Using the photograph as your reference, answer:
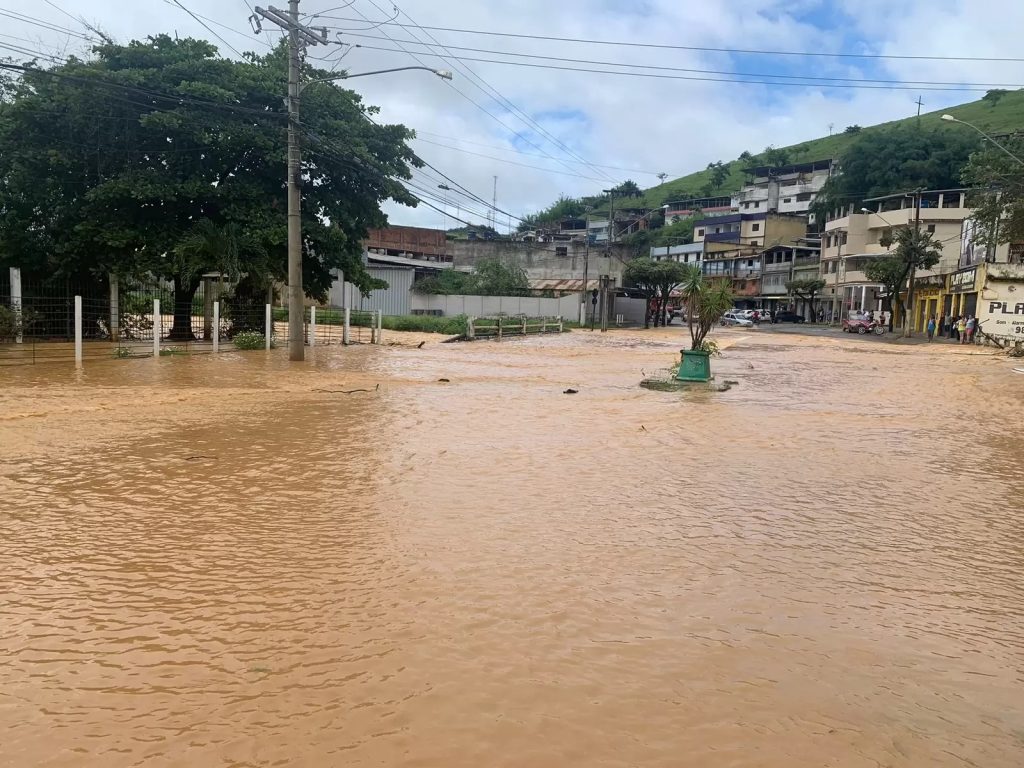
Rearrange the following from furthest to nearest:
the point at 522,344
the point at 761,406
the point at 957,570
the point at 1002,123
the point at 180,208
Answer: the point at 1002,123 < the point at 522,344 < the point at 180,208 < the point at 761,406 < the point at 957,570

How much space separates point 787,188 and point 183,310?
94.5 m

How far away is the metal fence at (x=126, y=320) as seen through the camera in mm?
21641

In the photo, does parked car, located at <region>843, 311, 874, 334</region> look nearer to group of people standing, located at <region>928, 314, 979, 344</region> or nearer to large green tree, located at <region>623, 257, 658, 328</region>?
group of people standing, located at <region>928, 314, 979, 344</region>

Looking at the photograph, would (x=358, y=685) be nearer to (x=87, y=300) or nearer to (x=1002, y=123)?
(x=87, y=300)

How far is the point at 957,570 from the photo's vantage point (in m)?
5.62

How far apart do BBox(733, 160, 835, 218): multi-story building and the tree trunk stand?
89451mm

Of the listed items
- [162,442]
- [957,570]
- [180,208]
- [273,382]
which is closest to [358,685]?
[957,570]

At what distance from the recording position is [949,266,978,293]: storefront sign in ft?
135

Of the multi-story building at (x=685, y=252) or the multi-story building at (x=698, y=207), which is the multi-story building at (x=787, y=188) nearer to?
the multi-story building at (x=698, y=207)

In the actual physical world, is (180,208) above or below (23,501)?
above

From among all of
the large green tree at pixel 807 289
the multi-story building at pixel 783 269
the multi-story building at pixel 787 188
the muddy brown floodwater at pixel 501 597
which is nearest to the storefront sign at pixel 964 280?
the large green tree at pixel 807 289

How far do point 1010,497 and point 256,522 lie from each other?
714 centimetres

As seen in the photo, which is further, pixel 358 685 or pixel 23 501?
pixel 23 501

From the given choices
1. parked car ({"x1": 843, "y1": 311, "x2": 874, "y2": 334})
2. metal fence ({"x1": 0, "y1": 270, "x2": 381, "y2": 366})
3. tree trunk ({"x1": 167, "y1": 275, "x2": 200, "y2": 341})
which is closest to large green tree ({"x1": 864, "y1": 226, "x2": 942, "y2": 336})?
parked car ({"x1": 843, "y1": 311, "x2": 874, "y2": 334})
